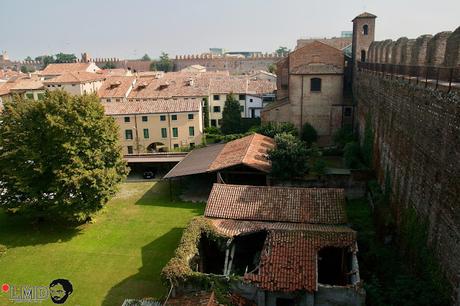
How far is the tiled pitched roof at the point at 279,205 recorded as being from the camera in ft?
66.3

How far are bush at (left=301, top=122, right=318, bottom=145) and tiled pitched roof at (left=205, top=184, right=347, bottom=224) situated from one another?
19.3 meters

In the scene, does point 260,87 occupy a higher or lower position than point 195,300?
higher

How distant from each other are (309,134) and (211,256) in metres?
23.6

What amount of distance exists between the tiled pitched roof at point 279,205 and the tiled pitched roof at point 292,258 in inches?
108

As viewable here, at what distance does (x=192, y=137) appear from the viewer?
140 ft

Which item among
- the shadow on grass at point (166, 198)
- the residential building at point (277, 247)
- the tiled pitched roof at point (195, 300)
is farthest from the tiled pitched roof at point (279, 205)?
the tiled pitched roof at point (195, 300)

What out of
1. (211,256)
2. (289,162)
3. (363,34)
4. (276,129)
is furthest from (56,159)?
(363,34)

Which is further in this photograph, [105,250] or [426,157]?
[105,250]

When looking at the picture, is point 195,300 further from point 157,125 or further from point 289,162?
point 157,125

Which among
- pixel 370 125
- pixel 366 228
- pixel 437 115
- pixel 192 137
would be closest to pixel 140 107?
pixel 192 137

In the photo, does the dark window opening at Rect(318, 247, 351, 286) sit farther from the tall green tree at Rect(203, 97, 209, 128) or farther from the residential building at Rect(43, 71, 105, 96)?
Answer: the residential building at Rect(43, 71, 105, 96)

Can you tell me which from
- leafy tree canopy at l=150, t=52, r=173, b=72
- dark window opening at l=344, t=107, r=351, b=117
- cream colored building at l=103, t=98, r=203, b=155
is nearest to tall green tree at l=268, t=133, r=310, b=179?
dark window opening at l=344, t=107, r=351, b=117

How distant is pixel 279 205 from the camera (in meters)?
21.1

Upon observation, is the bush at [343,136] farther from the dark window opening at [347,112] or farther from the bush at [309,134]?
the bush at [309,134]
